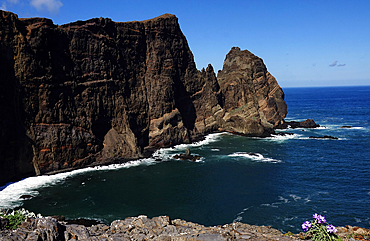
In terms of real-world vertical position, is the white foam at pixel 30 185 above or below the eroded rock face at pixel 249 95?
below

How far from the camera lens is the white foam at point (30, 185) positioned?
172ft

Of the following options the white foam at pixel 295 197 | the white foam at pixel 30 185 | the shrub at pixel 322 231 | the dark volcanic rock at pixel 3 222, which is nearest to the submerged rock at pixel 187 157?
the white foam at pixel 30 185

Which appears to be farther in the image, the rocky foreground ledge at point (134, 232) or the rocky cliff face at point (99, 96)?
the rocky cliff face at point (99, 96)

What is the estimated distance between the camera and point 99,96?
7962 centimetres

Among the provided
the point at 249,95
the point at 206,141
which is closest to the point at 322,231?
the point at 206,141

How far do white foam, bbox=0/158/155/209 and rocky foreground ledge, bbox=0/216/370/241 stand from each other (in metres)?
34.2

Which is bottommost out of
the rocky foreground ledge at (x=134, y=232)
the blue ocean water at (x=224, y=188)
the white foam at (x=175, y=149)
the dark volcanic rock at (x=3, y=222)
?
the blue ocean water at (x=224, y=188)

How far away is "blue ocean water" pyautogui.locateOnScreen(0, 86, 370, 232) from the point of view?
46688 mm

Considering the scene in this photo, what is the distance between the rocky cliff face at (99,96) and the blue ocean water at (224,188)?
7200 mm

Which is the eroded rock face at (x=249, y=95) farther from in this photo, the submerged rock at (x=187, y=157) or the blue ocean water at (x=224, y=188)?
the submerged rock at (x=187, y=157)

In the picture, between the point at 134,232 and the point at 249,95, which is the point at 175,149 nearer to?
the point at 249,95

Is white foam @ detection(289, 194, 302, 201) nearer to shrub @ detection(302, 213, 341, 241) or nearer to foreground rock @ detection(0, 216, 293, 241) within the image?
A: foreground rock @ detection(0, 216, 293, 241)

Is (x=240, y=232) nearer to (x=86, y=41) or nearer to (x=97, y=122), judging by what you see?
(x=97, y=122)

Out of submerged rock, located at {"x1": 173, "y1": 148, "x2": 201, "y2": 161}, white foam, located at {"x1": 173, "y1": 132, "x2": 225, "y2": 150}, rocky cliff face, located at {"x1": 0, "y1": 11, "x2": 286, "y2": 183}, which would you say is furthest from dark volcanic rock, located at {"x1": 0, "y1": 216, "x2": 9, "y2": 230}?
white foam, located at {"x1": 173, "y1": 132, "x2": 225, "y2": 150}
